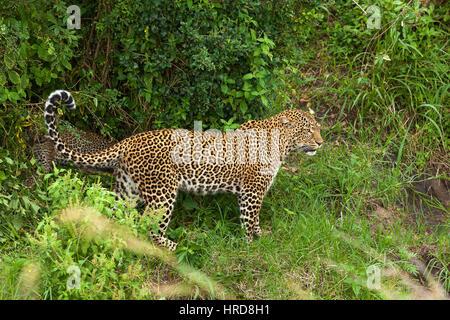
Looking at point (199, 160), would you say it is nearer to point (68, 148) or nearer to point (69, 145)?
point (68, 148)

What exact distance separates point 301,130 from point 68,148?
2886mm

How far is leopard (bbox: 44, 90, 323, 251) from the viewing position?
20.7ft

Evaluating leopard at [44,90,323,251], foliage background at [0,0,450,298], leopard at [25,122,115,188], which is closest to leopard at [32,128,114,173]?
leopard at [25,122,115,188]

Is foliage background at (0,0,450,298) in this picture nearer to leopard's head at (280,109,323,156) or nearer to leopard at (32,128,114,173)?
leopard at (32,128,114,173)

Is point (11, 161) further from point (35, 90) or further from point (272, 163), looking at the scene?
point (272, 163)

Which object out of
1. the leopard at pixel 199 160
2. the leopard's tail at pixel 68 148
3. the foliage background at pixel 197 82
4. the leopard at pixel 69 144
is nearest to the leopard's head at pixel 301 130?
the leopard at pixel 199 160

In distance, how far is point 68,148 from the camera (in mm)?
6137

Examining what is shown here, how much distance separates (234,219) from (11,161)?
278cm

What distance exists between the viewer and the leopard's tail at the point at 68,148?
19.1 feet

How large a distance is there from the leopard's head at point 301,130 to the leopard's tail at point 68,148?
2174 millimetres

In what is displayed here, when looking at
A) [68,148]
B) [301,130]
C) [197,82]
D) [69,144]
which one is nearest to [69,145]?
[69,144]

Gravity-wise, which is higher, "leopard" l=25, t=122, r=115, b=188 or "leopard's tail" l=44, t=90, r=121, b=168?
"leopard's tail" l=44, t=90, r=121, b=168

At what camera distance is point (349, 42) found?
9.38 m

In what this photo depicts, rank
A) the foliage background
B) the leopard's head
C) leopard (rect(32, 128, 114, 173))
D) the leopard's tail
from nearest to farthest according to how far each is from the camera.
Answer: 1. the leopard's tail
2. the foliage background
3. the leopard's head
4. leopard (rect(32, 128, 114, 173))
